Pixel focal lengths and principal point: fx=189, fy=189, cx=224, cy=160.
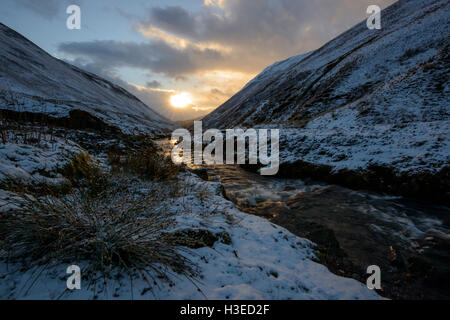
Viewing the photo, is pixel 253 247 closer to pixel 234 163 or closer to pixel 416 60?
pixel 234 163

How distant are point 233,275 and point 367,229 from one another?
4.87m

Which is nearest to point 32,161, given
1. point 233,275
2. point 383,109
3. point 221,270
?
point 221,270

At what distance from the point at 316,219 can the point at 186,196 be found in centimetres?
418

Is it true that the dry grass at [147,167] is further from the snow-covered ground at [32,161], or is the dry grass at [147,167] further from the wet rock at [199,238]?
the wet rock at [199,238]

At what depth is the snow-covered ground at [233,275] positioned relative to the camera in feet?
6.31

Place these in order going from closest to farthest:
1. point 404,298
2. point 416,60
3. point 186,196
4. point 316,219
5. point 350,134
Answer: point 404,298 → point 186,196 → point 316,219 → point 350,134 → point 416,60

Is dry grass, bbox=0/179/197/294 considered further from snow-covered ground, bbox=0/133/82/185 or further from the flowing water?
the flowing water

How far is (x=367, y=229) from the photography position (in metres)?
5.44

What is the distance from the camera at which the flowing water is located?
3738mm

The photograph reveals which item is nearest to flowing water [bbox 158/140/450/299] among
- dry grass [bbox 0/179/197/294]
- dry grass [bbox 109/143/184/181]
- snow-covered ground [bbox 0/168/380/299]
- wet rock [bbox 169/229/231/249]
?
snow-covered ground [bbox 0/168/380/299]

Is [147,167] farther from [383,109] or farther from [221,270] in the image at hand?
[383,109]

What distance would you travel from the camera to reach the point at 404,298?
10.6 feet

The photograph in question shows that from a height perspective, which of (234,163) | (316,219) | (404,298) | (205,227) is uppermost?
(234,163)
